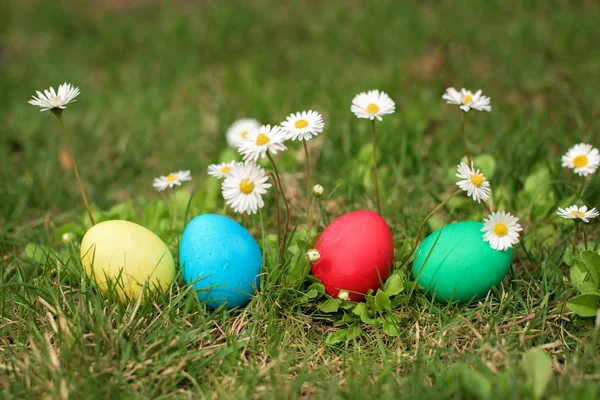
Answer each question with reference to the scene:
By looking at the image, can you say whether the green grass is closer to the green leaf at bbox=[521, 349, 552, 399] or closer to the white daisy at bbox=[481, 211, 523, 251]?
the green leaf at bbox=[521, 349, 552, 399]

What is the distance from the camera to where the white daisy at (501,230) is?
1743mm

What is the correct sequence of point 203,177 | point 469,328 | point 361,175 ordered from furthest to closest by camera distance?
point 203,177, point 361,175, point 469,328

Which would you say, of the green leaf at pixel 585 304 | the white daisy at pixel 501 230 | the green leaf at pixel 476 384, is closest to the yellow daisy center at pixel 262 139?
the white daisy at pixel 501 230

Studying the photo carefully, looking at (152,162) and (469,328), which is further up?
(152,162)

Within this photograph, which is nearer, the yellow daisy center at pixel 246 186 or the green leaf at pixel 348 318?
the yellow daisy center at pixel 246 186

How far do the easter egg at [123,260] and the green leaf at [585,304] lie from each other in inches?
49.4

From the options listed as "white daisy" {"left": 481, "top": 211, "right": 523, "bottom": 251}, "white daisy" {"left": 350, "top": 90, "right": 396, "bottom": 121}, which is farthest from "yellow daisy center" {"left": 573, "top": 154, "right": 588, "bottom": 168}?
"white daisy" {"left": 350, "top": 90, "right": 396, "bottom": 121}

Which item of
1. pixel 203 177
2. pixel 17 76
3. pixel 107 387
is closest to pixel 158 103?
pixel 203 177

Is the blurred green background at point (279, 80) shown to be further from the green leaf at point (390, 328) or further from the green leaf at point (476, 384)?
the green leaf at point (476, 384)

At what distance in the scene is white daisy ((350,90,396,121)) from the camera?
1.86 metres

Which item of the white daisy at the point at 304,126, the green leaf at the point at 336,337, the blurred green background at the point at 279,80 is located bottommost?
the green leaf at the point at 336,337

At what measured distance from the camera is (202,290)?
1811 millimetres

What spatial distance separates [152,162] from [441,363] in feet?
6.76

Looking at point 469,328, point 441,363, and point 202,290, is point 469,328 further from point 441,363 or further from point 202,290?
point 202,290
